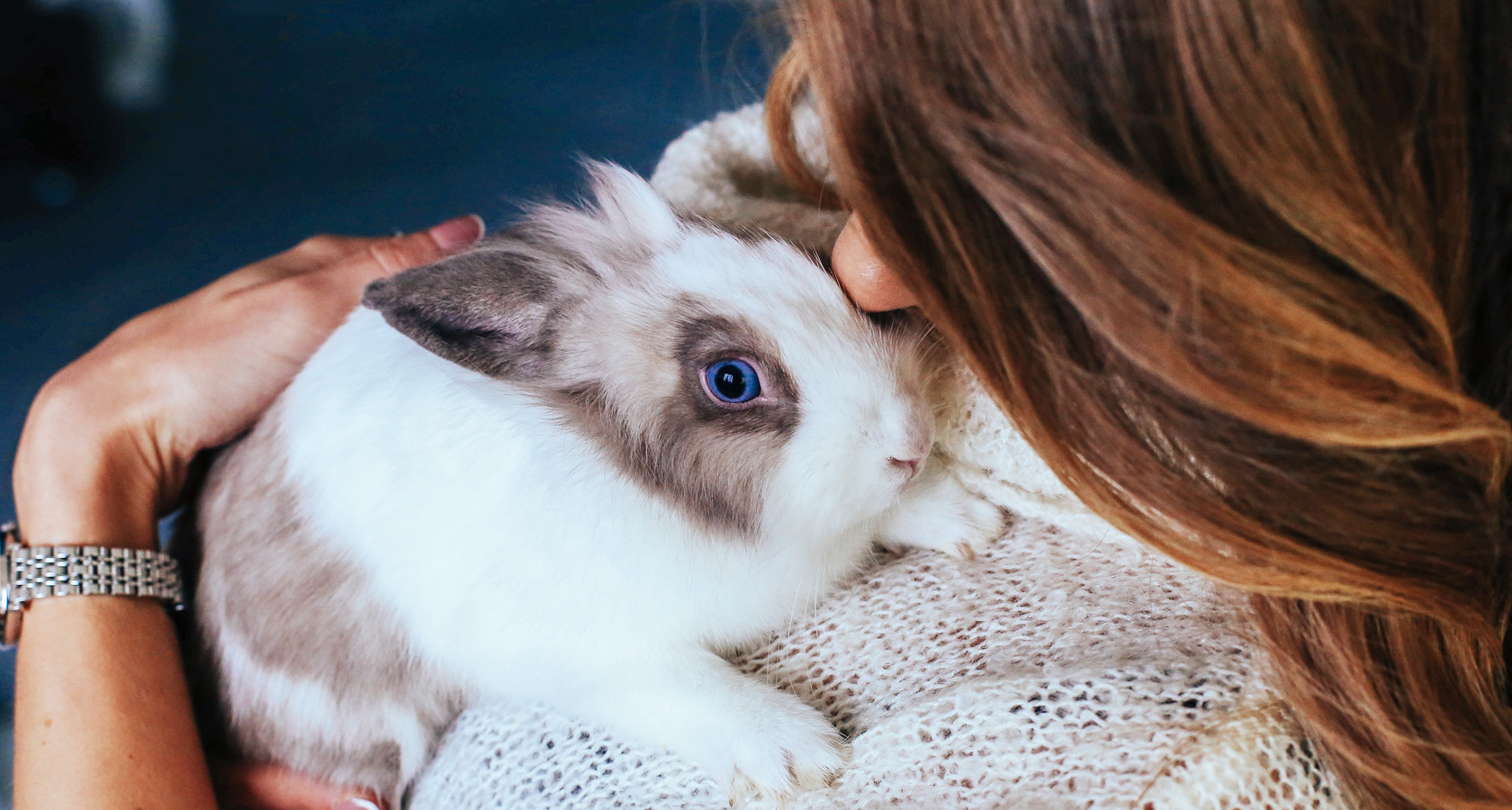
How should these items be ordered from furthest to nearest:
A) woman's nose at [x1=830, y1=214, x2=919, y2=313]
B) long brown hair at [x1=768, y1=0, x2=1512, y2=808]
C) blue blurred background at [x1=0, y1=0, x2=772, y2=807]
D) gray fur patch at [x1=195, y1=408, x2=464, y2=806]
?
blue blurred background at [x1=0, y1=0, x2=772, y2=807] → gray fur patch at [x1=195, y1=408, x2=464, y2=806] → woman's nose at [x1=830, y1=214, x2=919, y2=313] → long brown hair at [x1=768, y1=0, x2=1512, y2=808]

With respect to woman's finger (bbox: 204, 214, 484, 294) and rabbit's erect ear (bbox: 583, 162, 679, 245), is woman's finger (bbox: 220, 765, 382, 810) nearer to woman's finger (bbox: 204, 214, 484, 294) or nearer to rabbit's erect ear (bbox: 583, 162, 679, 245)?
woman's finger (bbox: 204, 214, 484, 294)

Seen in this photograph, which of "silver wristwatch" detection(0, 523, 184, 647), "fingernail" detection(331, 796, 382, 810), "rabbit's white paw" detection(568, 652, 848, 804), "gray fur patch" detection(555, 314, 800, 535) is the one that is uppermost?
"gray fur patch" detection(555, 314, 800, 535)

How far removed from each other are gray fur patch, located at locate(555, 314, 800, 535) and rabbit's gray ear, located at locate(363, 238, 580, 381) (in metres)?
0.08

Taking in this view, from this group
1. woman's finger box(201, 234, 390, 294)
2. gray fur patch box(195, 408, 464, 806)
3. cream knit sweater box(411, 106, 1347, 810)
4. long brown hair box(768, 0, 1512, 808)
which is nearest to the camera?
long brown hair box(768, 0, 1512, 808)

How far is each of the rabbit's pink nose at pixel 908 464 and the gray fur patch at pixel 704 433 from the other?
117mm

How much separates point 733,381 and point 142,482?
3.16 ft

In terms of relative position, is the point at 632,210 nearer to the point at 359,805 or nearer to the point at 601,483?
the point at 601,483

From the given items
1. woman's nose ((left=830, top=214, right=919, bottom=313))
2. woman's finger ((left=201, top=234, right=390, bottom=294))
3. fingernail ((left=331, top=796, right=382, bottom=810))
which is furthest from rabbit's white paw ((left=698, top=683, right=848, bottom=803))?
woman's finger ((left=201, top=234, right=390, bottom=294))

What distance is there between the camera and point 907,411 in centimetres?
99

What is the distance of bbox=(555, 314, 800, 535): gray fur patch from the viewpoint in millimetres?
1006

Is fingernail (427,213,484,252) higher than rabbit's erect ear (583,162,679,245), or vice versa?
rabbit's erect ear (583,162,679,245)

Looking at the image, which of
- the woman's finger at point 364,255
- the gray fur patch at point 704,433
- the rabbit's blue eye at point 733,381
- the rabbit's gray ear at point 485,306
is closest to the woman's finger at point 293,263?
the woman's finger at point 364,255

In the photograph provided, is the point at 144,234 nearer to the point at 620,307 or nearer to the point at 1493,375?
the point at 620,307

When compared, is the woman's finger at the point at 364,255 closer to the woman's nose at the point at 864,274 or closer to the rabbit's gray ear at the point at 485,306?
the rabbit's gray ear at the point at 485,306
